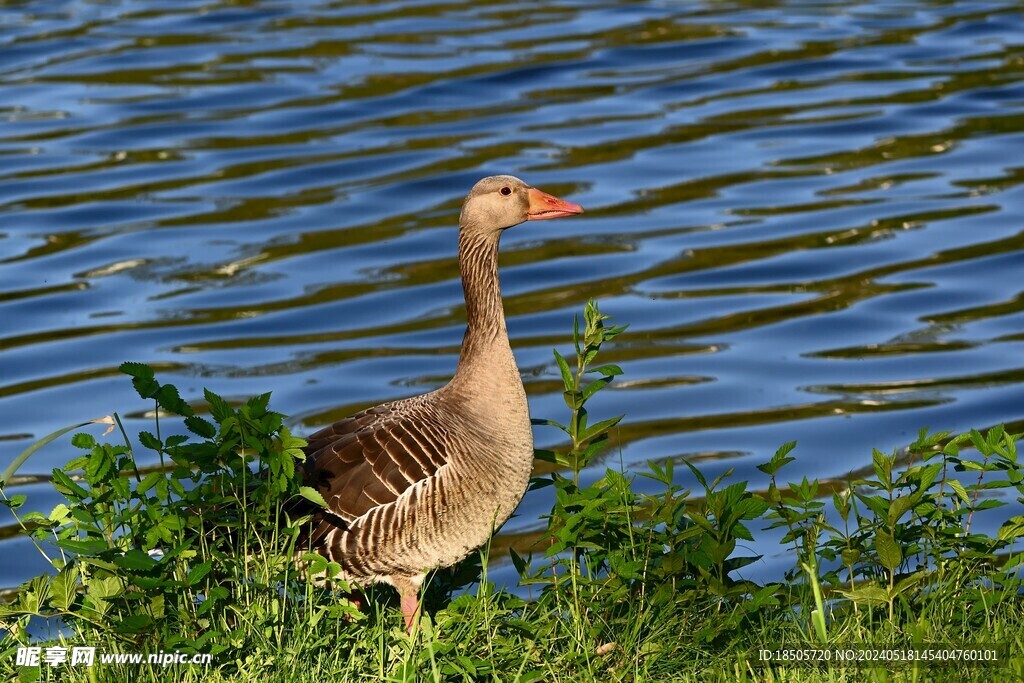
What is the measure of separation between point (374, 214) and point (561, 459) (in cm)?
896

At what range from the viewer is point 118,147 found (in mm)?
17172

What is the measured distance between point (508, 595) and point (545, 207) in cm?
203

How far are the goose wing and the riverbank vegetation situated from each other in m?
0.22

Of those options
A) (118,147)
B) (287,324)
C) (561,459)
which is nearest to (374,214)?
(287,324)

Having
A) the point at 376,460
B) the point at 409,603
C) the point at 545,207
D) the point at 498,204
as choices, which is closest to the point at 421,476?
the point at 376,460

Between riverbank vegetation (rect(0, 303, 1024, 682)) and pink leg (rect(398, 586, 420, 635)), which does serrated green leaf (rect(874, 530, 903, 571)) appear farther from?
pink leg (rect(398, 586, 420, 635))

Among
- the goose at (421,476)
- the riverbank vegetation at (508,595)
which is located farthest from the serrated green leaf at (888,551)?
the goose at (421,476)

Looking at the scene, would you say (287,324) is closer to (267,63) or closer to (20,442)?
(20,442)

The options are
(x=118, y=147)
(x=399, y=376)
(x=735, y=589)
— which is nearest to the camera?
(x=735, y=589)

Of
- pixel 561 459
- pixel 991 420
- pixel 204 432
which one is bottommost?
pixel 991 420

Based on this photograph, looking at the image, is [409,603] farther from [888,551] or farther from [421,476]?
[888,551]

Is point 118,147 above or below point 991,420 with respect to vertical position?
above

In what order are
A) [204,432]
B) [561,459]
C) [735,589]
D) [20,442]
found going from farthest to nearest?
[20,442] → [561,459] → [735,589] → [204,432]

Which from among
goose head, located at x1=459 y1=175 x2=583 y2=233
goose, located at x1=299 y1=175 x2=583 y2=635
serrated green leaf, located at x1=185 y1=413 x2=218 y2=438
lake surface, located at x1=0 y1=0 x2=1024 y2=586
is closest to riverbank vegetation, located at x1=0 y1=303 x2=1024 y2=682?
serrated green leaf, located at x1=185 y1=413 x2=218 y2=438
